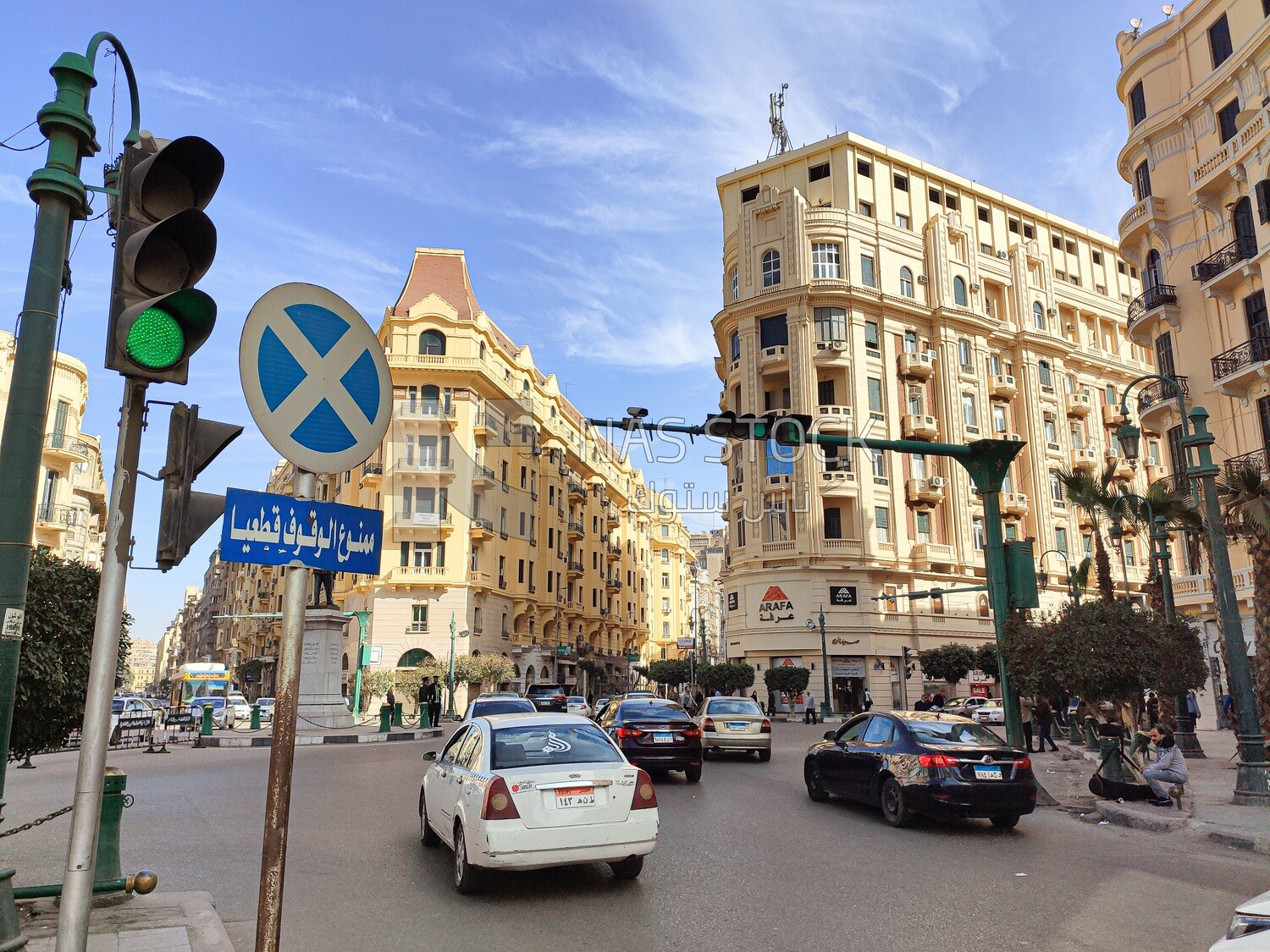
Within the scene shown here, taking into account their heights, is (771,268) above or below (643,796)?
above

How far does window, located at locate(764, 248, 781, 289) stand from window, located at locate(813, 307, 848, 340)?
3234mm

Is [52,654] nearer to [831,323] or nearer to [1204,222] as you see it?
[1204,222]

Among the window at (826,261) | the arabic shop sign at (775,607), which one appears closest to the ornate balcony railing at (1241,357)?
the arabic shop sign at (775,607)

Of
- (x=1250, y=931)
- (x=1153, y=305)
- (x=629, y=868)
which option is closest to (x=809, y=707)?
(x=1153, y=305)

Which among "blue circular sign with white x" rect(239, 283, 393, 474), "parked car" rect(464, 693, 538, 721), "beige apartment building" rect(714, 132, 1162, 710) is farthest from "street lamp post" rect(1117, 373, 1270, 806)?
"beige apartment building" rect(714, 132, 1162, 710)

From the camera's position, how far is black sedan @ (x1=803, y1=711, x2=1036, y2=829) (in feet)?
35.4

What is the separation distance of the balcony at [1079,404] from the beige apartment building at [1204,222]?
86.6 feet

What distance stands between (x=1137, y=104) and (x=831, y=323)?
19.1 m

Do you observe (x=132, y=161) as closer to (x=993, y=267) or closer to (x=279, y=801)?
(x=279, y=801)

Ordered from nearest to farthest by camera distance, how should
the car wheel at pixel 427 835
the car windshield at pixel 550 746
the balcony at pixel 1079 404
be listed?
the car windshield at pixel 550 746
the car wheel at pixel 427 835
the balcony at pixel 1079 404

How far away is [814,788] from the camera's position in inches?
534

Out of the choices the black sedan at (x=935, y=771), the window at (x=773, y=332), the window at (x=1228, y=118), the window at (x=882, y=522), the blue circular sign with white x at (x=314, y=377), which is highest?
the window at (x=773, y=332)

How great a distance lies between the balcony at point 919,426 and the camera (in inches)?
2074

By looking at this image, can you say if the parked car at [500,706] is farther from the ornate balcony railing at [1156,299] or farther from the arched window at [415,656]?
the arched window at [415,656]
